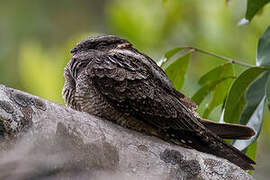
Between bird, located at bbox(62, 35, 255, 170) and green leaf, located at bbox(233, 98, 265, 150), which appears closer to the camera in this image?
bird, located at bbox(62, 35, 255, 170)

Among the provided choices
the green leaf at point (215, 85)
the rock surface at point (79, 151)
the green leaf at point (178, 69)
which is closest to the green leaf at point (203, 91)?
the green leaf at point (215, 85)

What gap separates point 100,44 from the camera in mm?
3037

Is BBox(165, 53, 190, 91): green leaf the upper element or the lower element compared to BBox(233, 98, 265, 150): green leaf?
upper

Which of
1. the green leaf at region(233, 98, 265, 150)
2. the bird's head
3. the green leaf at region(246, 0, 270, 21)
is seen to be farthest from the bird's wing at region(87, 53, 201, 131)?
the green leaf at region(246, 0, 270, 21)

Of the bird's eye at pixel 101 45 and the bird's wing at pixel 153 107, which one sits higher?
the bird's eye at pixel 101 45

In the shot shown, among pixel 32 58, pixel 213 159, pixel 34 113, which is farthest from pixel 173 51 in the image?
pixel 32 58

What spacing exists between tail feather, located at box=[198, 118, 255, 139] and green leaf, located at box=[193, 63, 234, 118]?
0.43 meters

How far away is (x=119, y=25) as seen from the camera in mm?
4637

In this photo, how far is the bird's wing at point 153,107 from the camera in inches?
108

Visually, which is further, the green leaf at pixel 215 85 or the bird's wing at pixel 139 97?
the green leaf at pixel 215 85

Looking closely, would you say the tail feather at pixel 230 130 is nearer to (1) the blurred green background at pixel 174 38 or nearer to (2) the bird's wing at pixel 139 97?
(2) the bird's wing at pixel 139 97

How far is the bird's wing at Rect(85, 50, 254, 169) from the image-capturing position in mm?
2734

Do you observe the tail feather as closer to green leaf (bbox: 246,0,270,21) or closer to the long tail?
the long tail

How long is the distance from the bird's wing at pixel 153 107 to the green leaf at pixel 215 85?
616 mm
